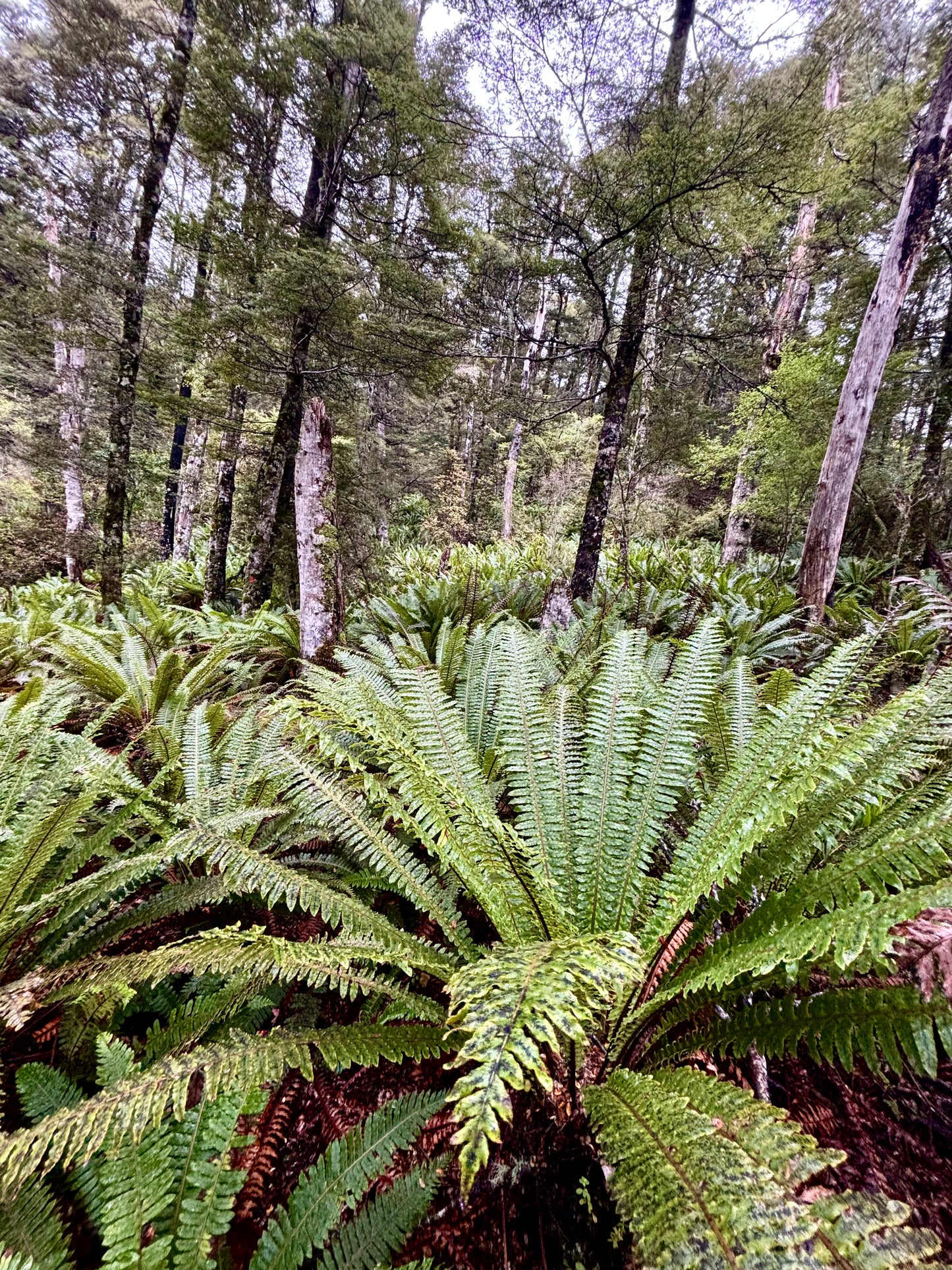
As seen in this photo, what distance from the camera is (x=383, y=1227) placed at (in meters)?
0.76

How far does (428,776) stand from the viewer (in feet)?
3.35

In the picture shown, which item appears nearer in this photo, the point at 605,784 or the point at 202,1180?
the point at 202,1180

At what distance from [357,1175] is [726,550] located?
10548mm

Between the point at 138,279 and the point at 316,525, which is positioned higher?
the point at 138,279

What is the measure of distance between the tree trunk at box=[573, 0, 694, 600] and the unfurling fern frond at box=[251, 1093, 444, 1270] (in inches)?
A: 161

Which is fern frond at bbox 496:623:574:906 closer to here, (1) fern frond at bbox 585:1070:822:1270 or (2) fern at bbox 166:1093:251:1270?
(1) fern frond at bbox 585:1070:822:1270

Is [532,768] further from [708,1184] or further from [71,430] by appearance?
[71,430]

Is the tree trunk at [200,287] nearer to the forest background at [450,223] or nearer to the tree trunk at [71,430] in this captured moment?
the forest background at [450,223]

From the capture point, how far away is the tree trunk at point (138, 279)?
5215 mm

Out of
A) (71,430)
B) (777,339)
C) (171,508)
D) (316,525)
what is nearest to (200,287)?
(316,525)

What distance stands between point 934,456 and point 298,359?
827 centimetres

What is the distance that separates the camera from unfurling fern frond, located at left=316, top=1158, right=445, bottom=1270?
0.73 metres

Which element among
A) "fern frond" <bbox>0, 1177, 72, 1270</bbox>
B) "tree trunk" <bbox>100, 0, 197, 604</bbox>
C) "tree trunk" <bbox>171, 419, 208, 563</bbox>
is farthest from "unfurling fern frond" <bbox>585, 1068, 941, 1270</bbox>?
"tree trunk" <bbox>171, 419, 208, 563</bbox>

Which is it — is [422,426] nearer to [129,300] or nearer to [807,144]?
[129,300]
